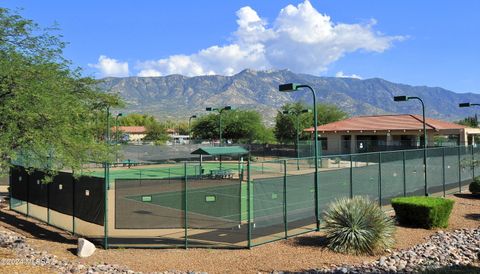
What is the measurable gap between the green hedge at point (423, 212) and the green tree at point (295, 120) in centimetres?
6060

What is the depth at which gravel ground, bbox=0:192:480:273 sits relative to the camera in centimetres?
1184

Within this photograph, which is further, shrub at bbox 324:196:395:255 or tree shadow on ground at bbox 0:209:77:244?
tree shadow on ground at bbox 0:209:77:244

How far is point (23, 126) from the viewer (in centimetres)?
1262

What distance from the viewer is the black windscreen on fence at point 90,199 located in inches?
571

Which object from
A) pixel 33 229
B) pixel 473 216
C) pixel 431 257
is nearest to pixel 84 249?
pixel 33 229

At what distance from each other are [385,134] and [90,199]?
51648 mm

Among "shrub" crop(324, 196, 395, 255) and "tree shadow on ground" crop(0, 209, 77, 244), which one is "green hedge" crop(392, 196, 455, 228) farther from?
"tree shadow on ground" crop(0, 209, 77, 244)

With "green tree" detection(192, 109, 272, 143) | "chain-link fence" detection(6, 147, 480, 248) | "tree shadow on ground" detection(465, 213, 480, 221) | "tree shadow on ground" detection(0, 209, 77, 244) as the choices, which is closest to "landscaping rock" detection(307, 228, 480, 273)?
"tree shadow on ground" detection(465, 213, 480, 221)

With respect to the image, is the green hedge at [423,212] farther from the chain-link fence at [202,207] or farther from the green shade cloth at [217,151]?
the green shade cloth at [217,151]

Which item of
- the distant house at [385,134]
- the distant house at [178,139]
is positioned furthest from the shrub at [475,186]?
the distant house at [178,139]

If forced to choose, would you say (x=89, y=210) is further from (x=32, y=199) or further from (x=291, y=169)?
(x=291, y=169)

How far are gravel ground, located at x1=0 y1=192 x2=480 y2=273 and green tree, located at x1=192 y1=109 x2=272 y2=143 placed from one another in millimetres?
66732

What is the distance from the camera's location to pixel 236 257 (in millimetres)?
12750

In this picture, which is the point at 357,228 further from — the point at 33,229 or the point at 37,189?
the point at 37,189
